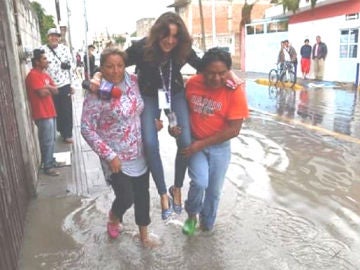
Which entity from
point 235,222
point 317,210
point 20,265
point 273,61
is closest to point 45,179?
point 20,265

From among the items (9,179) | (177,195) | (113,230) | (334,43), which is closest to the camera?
(9,179)

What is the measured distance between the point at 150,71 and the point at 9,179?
1.51 metres

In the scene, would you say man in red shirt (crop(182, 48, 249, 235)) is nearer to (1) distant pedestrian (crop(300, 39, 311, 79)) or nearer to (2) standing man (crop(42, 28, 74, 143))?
(2) standing man (crop(42, 28, 74, 143))

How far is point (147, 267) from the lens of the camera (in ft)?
11.6

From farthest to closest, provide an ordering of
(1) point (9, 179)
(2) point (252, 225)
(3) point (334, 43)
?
(3) point (334, 43)
(2) point (252, 225)
(1) point (9, 179)

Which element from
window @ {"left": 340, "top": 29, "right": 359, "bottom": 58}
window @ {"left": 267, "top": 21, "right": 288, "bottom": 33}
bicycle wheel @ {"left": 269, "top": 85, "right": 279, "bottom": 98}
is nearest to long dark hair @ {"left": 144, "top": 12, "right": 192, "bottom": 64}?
bicycle wheel @ {"left": 269, "top": 85, "right": 279, "bottom": 98}

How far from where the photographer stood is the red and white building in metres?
17.8

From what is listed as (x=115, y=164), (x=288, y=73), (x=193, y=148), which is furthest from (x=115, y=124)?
(x=288, y=73)

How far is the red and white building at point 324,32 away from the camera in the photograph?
17781mm

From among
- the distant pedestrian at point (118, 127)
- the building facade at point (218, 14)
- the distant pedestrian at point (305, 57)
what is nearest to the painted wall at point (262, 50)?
the distant pedestrian at point (305, 57)

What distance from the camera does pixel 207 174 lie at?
3.77 metres

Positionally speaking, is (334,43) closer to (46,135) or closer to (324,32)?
(324,32)

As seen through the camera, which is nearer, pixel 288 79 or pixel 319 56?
pixel 288 79

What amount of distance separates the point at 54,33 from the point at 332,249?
530cm
